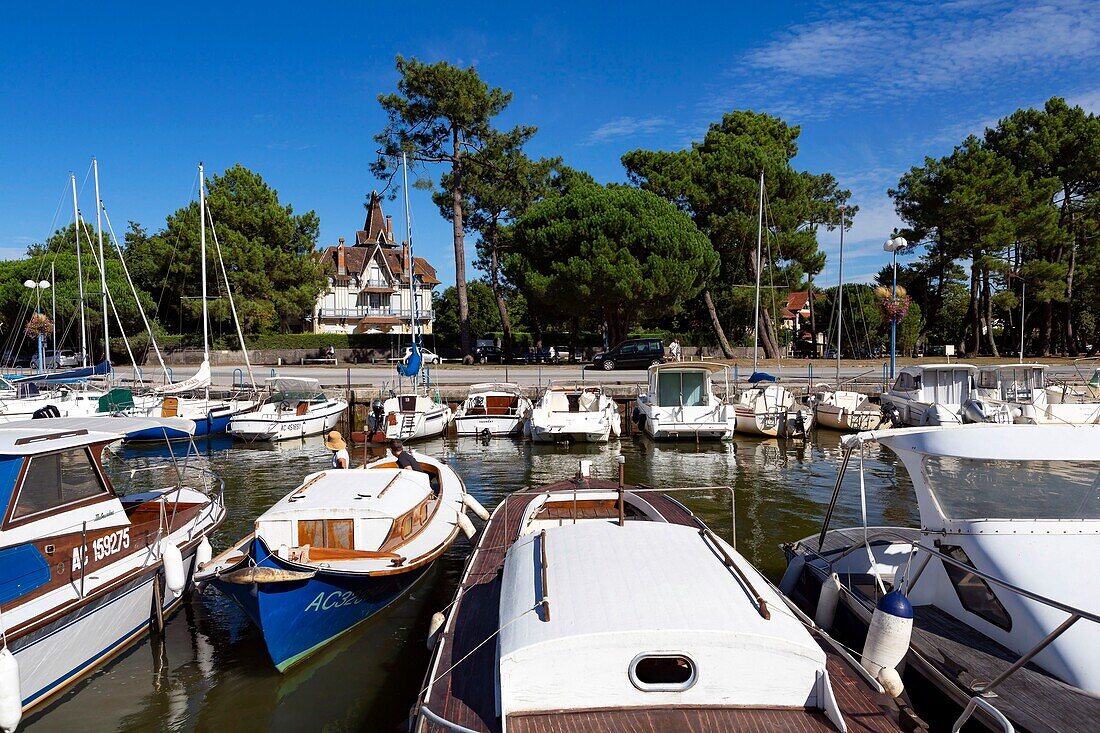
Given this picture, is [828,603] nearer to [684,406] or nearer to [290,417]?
[684,406]

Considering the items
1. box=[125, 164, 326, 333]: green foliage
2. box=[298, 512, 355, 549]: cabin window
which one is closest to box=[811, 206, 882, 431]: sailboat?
box=[298, 512, 355, 549]: cabin window

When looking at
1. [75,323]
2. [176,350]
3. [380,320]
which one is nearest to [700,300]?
[380,320]

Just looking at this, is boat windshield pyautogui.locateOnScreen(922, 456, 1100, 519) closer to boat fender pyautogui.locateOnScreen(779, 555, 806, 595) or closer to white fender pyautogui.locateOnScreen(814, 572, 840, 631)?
white fender pyautogui.locateOnScreen(814, 572, 840, 631)

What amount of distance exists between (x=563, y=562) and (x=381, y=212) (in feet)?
266

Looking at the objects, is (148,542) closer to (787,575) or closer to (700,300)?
(787,575)

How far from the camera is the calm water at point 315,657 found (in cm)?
746

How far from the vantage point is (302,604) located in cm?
790

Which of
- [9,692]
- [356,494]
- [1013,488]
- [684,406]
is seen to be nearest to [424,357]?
[684,406]

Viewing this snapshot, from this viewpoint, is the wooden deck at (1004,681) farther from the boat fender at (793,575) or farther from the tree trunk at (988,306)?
the tree trunk at (988,306)

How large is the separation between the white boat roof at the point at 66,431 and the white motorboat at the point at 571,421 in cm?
1406

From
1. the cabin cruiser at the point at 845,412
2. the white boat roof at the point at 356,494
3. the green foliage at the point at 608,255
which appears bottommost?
the cabin cruiser at the point at 845,412

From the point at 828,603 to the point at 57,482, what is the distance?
8.92 metres

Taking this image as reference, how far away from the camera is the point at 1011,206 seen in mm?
45188

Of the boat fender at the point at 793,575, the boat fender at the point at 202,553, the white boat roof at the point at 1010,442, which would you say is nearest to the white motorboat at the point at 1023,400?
the boat fender at the point at 793,575
